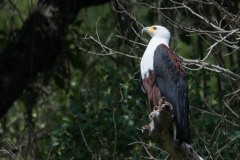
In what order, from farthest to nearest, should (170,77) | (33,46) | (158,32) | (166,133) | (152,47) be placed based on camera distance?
(33,46)
(158,32)
(152,47)
(170,77)
(166,133)

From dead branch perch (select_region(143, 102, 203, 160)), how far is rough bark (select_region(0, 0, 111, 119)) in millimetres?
2906

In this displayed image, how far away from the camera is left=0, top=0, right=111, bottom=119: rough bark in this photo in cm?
841

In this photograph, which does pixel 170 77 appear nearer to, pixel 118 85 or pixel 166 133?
pixel 166 133

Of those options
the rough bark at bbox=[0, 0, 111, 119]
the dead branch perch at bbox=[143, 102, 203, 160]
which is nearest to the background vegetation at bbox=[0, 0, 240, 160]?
the rough bark at bbox=[0, 0, 111, 119]

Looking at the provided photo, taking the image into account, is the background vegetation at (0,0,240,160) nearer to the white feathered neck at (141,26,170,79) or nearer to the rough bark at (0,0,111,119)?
the rough bark at (0,0,111,119)

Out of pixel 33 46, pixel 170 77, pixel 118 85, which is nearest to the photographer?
pixel 170 77

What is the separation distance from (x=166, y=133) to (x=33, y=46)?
2.95 m

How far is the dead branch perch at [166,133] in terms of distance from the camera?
561 cm

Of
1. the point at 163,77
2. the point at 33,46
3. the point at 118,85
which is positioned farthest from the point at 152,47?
the point at 33,46

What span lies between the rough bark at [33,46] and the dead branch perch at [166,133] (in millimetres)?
2906

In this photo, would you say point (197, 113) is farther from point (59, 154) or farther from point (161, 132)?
point (161, 132)

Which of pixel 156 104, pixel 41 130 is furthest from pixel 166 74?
pixel 41 130

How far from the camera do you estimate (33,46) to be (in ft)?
27.3

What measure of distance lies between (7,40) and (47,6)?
714 mm
